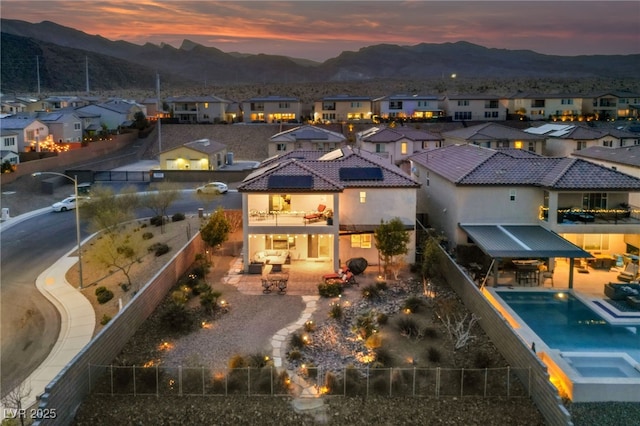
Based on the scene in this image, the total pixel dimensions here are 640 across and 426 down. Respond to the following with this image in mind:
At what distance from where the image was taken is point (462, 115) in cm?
9181

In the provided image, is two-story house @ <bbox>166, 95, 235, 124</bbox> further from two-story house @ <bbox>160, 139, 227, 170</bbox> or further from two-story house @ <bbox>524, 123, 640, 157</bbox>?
two-story house @ <bbox>524, 123, 640, 157</bbox>

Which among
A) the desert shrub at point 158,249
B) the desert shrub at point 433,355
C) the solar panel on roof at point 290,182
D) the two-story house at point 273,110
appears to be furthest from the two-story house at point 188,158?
the desert shrub at point 433,355

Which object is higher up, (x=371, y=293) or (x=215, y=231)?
(x=215, y=231)

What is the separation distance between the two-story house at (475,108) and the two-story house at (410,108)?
2.26 metres

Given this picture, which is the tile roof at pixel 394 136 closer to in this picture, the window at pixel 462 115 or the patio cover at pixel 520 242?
the patio cover at pixel 520 242

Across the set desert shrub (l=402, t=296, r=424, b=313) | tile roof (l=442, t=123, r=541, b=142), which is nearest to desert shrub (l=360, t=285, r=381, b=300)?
desert shrub (l=402, t=296, r=424, b=313)

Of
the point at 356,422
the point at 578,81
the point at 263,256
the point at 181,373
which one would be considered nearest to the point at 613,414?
the point at 356,422

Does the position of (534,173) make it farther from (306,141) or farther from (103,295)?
(306,141)

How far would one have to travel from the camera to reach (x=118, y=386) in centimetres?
1777

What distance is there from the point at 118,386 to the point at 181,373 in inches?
80.5

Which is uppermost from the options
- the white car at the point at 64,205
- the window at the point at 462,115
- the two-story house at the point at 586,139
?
the window at the point at 462,115

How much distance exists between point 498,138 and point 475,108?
34833 mm

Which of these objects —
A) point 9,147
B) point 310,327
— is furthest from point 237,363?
point 9,147

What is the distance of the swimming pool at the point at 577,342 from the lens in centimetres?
1678
